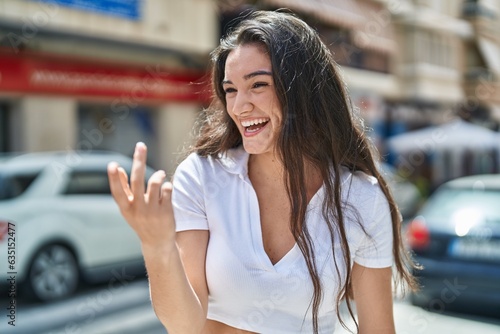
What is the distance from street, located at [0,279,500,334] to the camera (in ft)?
16.9

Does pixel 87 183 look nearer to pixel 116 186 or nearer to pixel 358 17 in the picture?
pixel 116 186

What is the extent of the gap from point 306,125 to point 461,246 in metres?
4.20

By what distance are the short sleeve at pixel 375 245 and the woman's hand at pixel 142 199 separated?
60 centimetres

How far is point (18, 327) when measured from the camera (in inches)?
208

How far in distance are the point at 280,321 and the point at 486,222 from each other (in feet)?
13.8

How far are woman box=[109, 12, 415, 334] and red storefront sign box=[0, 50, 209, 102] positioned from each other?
21.7 ft

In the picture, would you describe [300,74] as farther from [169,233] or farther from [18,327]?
[18,327]

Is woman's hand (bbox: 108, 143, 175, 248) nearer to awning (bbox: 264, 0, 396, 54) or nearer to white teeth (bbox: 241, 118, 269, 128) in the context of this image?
white teeth (bbox: 241, 118, 269, 128)

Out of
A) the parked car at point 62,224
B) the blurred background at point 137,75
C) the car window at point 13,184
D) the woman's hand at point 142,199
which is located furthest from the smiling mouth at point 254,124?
the car window at point 13,184

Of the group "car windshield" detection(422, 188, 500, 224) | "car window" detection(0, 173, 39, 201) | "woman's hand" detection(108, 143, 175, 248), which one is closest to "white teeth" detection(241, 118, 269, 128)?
"woman's hand" detection(108, 143, 175, 248)

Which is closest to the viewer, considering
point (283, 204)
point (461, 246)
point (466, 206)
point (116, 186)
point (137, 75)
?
point (116, 186)

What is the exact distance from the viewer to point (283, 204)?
1.66 metres

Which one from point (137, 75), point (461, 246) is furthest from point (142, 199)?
point (137, 75)

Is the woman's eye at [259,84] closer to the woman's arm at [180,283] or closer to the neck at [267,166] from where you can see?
the neck at [267,166]
